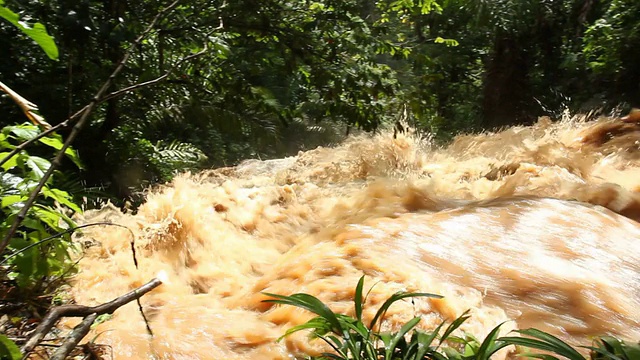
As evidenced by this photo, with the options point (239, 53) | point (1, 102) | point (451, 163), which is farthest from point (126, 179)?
point (451, 163)

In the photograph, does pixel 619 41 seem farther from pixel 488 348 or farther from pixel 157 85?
pixel 488 348

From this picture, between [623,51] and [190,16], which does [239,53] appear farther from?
[623,51]

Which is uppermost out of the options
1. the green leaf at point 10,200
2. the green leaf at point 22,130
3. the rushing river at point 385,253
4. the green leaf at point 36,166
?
the green leaf at point 22,130

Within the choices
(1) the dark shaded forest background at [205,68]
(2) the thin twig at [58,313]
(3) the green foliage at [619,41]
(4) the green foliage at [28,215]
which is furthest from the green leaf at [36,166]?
(3) the green foliage at [619,41]

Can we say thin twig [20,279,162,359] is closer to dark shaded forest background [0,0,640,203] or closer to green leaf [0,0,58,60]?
green leaf [0,0,58,60]

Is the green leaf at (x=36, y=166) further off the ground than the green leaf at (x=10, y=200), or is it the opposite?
the green leaf at (x=36, y=166)

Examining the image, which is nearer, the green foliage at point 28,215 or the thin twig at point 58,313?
the thin twig at point 58,313

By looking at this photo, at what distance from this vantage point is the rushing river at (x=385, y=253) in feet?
7.13

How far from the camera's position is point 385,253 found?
2.72 m

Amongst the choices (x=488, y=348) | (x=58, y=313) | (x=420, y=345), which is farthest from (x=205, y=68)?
(x=488, y=348)

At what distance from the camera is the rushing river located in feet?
7.13

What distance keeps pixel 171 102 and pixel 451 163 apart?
328 cm

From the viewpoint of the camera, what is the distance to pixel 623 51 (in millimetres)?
7613

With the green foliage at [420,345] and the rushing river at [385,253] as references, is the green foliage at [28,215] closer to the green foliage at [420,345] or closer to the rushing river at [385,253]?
the rushing river at [385,253]
